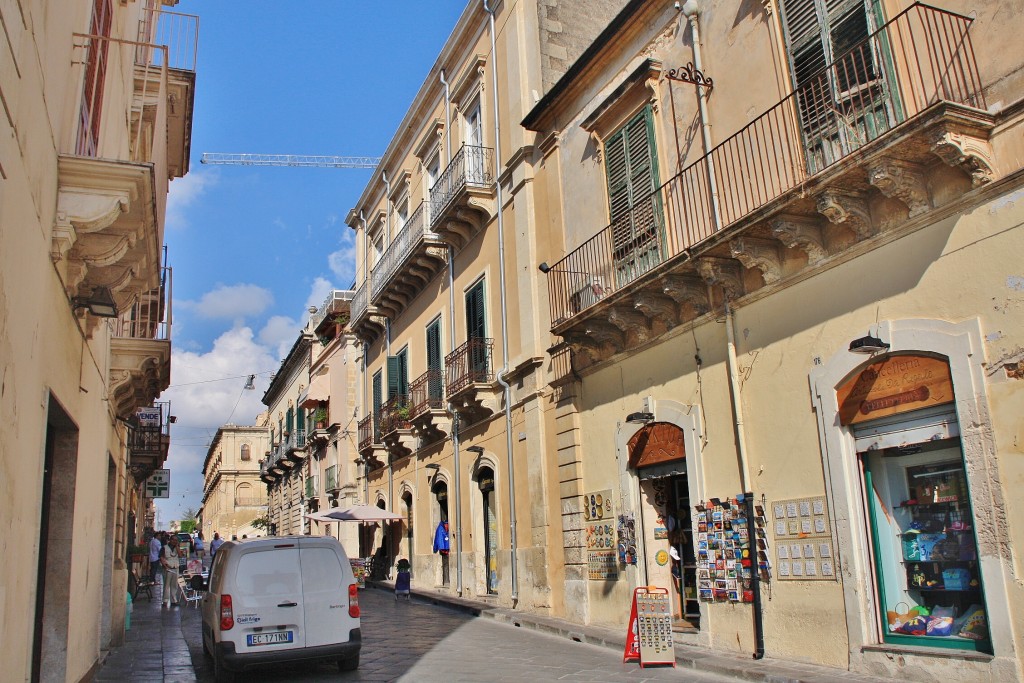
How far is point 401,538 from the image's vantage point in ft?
78.7

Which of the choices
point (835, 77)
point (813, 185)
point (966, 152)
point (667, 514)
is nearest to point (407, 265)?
point (667, 514)

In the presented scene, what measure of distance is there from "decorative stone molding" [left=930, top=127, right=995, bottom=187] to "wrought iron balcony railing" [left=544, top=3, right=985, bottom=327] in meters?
0.32

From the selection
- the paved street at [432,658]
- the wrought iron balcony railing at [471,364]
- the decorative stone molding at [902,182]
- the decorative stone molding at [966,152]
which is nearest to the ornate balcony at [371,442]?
the wrought iron balcony railing at [471,364]

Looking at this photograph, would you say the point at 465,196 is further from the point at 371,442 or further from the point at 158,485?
the point at 158,485

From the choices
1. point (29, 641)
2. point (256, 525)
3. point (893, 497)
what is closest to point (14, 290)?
point (29, 641)

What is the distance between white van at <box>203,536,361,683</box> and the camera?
31.2 feet

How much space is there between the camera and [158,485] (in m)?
31.4

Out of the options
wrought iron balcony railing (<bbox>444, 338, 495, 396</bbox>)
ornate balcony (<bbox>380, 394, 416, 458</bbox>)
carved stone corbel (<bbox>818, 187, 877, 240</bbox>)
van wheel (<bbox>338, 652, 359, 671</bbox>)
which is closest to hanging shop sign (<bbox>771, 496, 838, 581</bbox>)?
carved stone corbel (<bbox>818, 187, 877, 240</bbox>)

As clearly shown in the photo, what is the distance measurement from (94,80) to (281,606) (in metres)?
5.78

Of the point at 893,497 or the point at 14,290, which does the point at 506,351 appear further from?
the point at 14,290

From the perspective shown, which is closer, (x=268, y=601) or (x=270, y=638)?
(x=270, y=638)

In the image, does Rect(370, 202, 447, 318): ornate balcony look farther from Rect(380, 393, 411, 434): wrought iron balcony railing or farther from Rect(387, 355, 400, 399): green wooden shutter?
Rect(380, 393, 411, 434): wrought iron balcony railing

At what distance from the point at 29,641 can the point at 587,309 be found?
812cm

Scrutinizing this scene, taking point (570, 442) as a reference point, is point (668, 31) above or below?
above
